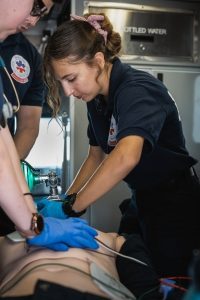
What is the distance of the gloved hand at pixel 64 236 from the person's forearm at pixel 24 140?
30.6 inches

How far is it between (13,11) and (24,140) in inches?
30.1

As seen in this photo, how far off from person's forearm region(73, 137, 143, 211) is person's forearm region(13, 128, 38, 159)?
0.65m

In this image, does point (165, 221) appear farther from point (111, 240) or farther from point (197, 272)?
point (197, 272)

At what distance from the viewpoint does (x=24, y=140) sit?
1.85 m

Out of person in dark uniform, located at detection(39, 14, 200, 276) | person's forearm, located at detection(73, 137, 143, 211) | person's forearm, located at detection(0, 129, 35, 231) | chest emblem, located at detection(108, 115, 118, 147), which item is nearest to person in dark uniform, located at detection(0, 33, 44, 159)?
person in dark uniform, located at detection(39, 14, 200, 276)

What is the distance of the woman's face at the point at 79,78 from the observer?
1.34 m

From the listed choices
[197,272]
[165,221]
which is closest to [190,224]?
[165,221]

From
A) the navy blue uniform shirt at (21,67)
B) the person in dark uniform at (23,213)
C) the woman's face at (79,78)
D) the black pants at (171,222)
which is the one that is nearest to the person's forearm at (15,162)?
the person in dark uniform at (23,213)

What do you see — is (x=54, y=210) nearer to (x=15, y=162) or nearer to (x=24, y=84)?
(x=15, y=162)

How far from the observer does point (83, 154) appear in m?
2.28

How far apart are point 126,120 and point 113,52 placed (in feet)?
1.24

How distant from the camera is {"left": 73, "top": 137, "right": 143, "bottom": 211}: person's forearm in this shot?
1.19 m

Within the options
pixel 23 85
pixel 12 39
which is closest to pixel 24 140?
pixel 23 85

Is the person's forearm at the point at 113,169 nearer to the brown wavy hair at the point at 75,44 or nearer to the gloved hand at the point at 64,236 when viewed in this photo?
the gloved hand at the point at 64,236
